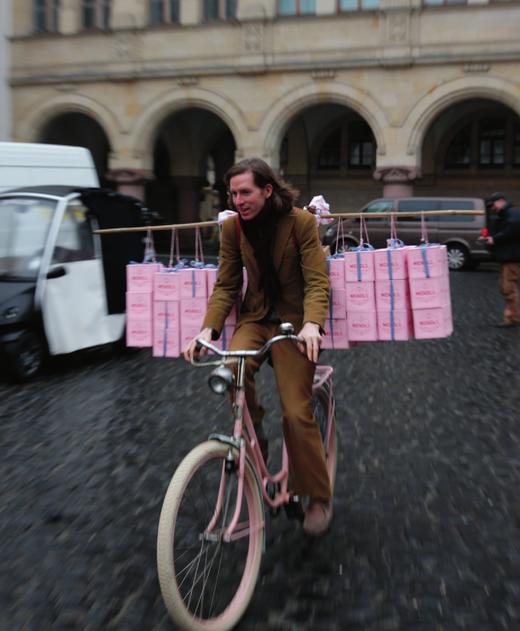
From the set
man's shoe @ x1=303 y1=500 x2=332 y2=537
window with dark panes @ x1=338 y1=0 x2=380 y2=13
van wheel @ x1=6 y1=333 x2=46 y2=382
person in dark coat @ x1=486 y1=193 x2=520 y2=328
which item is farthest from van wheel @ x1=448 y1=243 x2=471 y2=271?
man's shoe @ x1=303 y1=500 x2=332 y2=537

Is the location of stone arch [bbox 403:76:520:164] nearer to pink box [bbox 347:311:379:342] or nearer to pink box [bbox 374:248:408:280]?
pink box [bbox 374:248:408:280]

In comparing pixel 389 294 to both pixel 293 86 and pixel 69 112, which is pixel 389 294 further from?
pixel 69 112

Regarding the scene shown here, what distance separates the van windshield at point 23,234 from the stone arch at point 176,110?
16.9m

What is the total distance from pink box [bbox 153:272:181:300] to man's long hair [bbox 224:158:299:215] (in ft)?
2.84

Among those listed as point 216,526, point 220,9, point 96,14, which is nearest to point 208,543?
point 216,526

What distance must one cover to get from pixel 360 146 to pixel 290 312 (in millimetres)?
28373

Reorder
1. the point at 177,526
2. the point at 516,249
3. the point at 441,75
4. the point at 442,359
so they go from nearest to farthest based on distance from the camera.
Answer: the point at 177,526 < the point at 442,359 < the point at 516,249 < the point at 441,75

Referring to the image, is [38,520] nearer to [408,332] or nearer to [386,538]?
[386,538]

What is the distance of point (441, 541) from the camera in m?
3.90

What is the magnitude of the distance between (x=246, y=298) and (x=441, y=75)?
2145cm

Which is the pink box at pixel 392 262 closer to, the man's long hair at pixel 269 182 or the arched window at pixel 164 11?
the man's long hair at pixel 269 182

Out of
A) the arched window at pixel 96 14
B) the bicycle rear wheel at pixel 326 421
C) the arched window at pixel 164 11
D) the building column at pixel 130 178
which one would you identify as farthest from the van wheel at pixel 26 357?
the arched window at pixel 96 14

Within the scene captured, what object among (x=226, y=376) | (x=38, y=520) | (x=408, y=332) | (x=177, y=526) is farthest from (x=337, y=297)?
(x=38, y=520)

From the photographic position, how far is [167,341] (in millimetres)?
4367
